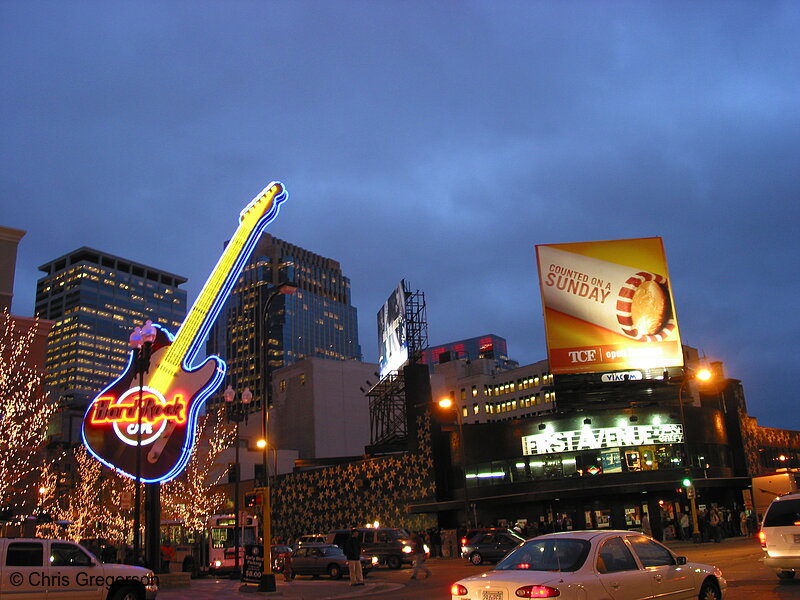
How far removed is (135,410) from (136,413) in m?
0.14

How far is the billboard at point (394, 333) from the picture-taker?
61.8 metres

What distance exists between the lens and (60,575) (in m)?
15.1

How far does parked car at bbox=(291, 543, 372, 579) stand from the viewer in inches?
1145

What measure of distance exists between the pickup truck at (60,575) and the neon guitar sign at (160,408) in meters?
15.0

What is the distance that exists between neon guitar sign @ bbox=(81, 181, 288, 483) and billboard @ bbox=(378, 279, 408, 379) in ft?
90.6

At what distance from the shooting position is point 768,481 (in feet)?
144

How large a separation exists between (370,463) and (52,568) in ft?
123

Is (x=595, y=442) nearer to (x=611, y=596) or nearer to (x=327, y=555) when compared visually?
(x=327, y=555)

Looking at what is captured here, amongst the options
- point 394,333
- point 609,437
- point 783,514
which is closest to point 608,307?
point 609,437

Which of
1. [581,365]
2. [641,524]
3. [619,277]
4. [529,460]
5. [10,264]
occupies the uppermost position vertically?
[10,264]

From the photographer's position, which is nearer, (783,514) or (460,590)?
(460,590)

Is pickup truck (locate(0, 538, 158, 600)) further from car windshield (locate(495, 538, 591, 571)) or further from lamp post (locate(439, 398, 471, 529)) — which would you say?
lamp post (locate(439, 398, 471, 529))

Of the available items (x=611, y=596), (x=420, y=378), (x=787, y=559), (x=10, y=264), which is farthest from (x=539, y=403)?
(x=611, y=596)

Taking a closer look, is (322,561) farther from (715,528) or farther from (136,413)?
(715,528)
